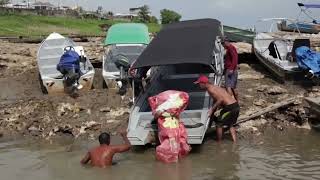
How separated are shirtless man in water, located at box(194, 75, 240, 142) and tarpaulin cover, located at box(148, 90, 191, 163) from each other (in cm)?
57

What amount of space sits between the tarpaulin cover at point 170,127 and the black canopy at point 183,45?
3.41ft

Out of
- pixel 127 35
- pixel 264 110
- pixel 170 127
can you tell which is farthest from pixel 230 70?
pixel 127 35

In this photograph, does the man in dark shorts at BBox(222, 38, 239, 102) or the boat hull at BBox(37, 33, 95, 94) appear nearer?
the man in dark shorts at BBox(222, 38, 239, 102)

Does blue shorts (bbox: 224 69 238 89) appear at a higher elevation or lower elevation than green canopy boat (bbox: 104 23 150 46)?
lower

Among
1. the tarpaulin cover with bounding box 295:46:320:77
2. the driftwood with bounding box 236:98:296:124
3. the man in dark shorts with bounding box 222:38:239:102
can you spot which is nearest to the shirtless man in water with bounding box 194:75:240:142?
the driftwood with bounding box 236:98:296:124

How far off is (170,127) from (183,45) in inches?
107

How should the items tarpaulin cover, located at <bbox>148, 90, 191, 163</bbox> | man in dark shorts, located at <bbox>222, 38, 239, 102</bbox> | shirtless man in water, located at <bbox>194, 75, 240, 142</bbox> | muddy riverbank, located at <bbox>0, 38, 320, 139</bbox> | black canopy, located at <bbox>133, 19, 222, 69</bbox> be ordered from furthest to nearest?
man in dark shorts, located at <bbox>222, 38, 239, 102</bbox> < muddy riverbank, located at <bbox>0, 38, 320, 139</bbox> < black canopy, located at <bbox>133, 19, 222, 69</bbox> < shirtless man in water, located at <bbox>194, 75, 240, 142</bbox> < tarpaulin cover, located at <bbox>148, 90, 191, 163</bbox>

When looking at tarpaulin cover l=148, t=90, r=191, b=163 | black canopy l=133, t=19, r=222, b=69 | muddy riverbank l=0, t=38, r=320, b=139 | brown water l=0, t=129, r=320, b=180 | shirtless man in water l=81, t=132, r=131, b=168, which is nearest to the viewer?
brown water l=0, t=129, r=320, b=180

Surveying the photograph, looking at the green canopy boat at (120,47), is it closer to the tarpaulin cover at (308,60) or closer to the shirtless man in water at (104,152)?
the tarpaulin cover at (308,60)

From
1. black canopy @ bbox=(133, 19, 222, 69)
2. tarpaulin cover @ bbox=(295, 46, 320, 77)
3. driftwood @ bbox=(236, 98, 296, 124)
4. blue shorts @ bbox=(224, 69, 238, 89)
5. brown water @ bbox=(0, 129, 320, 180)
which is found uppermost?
black canopy @ bbox=(133, 19, 222, 69)

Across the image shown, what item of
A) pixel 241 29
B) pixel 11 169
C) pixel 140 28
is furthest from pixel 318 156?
pixel 241 29

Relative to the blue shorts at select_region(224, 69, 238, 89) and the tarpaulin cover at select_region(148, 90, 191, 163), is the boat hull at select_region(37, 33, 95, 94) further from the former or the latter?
the tarpaulin cover at select_region(148, 90, 191, 163)

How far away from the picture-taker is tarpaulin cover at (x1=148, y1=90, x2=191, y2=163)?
30.0 ft

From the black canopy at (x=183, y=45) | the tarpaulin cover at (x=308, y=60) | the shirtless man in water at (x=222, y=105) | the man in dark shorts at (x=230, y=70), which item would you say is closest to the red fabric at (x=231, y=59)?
the man in dark shorts at (x=230, y=70)
